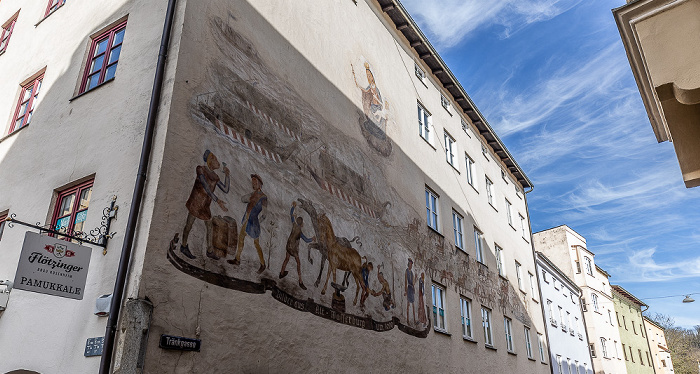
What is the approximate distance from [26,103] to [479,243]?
53.5 feet

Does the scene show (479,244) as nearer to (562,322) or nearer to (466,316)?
(466,316)

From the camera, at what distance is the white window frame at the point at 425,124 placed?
18781 millimetres

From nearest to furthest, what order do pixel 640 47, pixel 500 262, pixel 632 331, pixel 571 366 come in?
pixel 640 47
pixel 500 262
pixel 571 366
pixel 632 331

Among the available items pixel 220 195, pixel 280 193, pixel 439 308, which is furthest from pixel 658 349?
pixel 220 195

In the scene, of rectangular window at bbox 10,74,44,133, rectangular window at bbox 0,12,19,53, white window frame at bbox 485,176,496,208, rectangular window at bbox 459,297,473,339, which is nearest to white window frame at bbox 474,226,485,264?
rectangular window at bbox 459,297,473,339

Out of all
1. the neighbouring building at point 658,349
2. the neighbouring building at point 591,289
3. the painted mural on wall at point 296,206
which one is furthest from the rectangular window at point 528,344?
the neighbouring building at point 658,349

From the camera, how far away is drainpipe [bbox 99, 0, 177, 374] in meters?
6.93

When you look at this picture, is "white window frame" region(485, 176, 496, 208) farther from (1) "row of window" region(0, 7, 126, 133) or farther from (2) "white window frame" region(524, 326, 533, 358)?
(1) "row of window" region(0, 7, 126, 133)

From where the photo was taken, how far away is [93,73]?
10422 millimetres

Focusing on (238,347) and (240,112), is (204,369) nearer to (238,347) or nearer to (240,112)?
(238,347)

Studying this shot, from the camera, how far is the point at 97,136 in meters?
9.02

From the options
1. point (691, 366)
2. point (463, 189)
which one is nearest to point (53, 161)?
point (463, 189)

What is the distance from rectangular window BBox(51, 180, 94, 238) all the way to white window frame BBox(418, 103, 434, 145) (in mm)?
12039

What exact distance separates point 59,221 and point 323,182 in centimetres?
532
